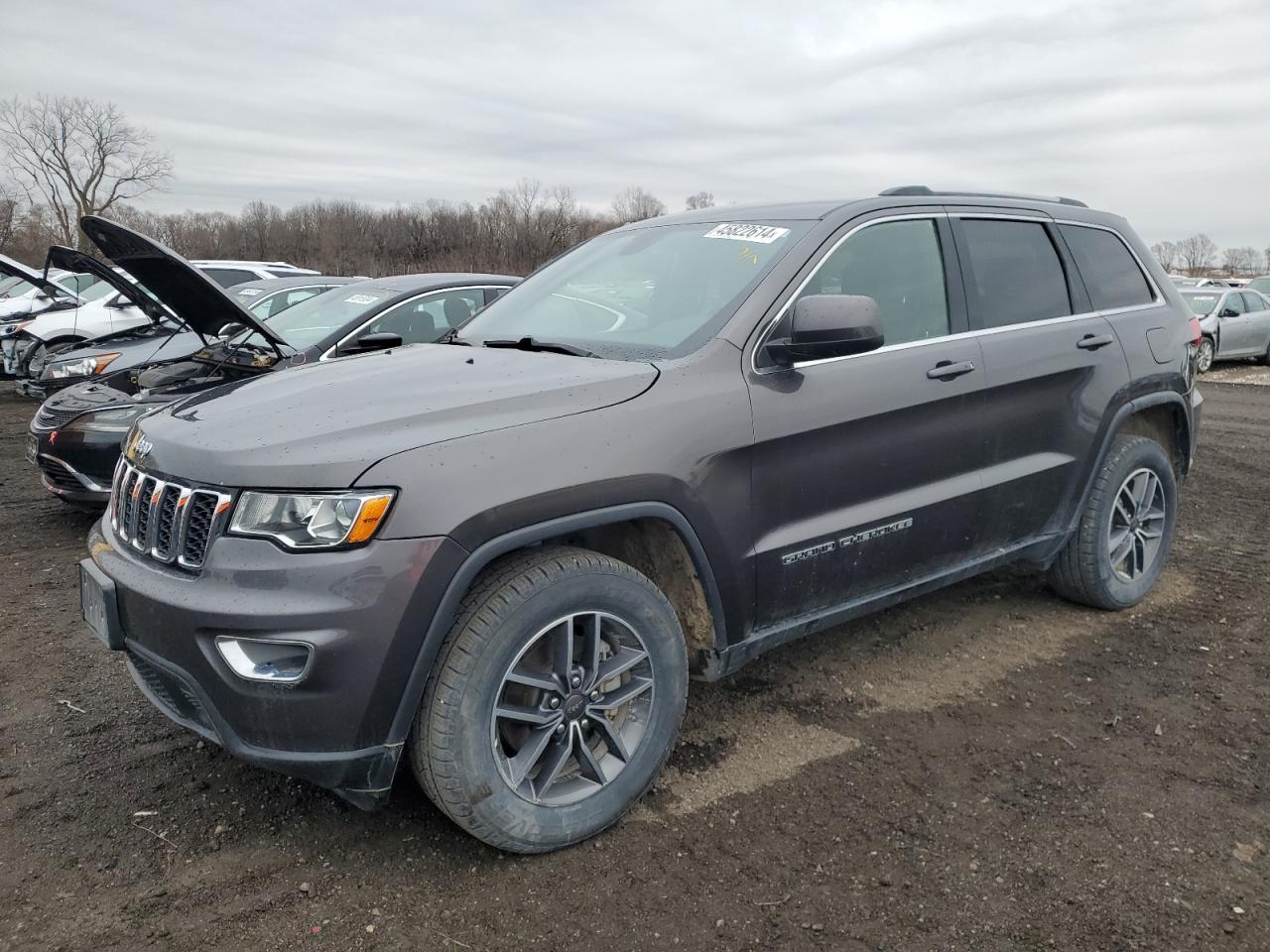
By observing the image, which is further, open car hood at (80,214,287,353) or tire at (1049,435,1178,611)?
open car hood at (80,214,287,353)

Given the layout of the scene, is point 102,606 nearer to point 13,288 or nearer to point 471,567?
point 471,567

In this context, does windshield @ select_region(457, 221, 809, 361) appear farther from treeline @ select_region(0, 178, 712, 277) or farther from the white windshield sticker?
treeline @ select_region(0, 178, 712, 277)

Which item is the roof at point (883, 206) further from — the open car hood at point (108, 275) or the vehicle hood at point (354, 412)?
the open car hood at point (108, 275)

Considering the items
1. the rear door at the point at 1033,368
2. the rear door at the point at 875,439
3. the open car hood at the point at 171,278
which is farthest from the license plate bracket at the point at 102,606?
the rear door at the point at 1033,368

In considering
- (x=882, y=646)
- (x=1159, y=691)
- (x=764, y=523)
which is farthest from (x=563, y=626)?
(x=1159, y=691)

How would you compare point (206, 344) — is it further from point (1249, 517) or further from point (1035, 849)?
point (1249, 517)

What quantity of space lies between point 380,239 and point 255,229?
10.4 m

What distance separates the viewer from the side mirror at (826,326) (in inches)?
113

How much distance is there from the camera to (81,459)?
5.59 meters

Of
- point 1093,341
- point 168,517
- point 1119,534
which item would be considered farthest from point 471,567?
point 1119,534

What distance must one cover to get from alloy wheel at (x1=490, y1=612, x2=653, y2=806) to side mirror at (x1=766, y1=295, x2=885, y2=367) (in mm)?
999

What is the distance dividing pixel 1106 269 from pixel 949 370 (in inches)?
56.7

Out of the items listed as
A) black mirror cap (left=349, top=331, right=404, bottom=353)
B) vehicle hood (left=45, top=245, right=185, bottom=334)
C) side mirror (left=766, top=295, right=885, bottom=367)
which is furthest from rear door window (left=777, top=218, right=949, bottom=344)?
vehicle hood (left=45, top=245, right=185, bottom=334)

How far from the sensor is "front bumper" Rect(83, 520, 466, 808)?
2262mm
